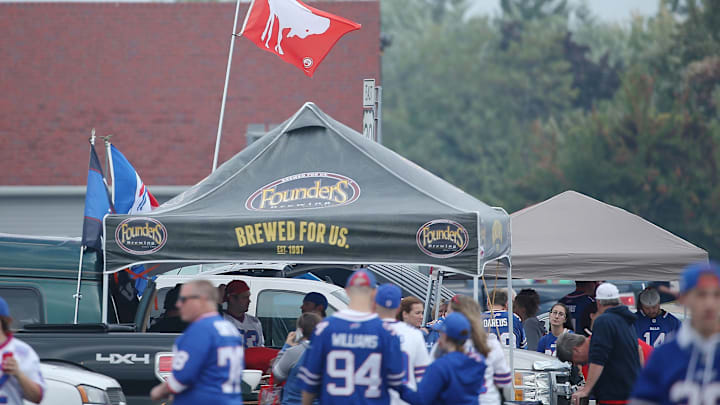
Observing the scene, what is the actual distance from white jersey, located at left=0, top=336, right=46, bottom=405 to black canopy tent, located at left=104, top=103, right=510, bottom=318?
2.85 m

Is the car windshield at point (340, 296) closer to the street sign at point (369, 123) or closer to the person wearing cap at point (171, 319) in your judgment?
the person wearing cap at point (171, 319)

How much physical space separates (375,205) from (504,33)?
62.7 m

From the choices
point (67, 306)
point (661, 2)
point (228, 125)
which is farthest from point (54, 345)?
point (661, 2)

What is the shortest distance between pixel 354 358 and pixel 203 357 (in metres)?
1.18

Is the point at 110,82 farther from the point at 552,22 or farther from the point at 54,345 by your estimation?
the point at 552,22

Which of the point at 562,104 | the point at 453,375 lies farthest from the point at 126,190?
the point at 562,104

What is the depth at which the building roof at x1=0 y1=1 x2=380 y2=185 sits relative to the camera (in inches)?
1105

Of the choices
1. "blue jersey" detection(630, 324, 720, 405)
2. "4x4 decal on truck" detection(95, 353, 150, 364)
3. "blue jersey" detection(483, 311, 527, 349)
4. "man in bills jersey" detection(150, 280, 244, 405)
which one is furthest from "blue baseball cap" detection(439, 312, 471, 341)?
"blue jersey" detection(483, 311, 527, 349)

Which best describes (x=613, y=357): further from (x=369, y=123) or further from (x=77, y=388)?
(x=369, y=123)

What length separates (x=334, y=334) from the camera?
21.6 ft

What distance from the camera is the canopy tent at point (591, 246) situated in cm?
1219

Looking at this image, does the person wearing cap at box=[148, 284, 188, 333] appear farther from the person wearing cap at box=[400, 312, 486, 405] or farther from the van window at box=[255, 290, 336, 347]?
the person wearing cap at box=[400, 312, 486, 405]

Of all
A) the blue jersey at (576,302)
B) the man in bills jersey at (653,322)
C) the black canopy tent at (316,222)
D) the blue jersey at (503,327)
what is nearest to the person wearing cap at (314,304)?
the black canopy tent at (316,222)

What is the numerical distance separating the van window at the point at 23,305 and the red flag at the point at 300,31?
16.5 ft
